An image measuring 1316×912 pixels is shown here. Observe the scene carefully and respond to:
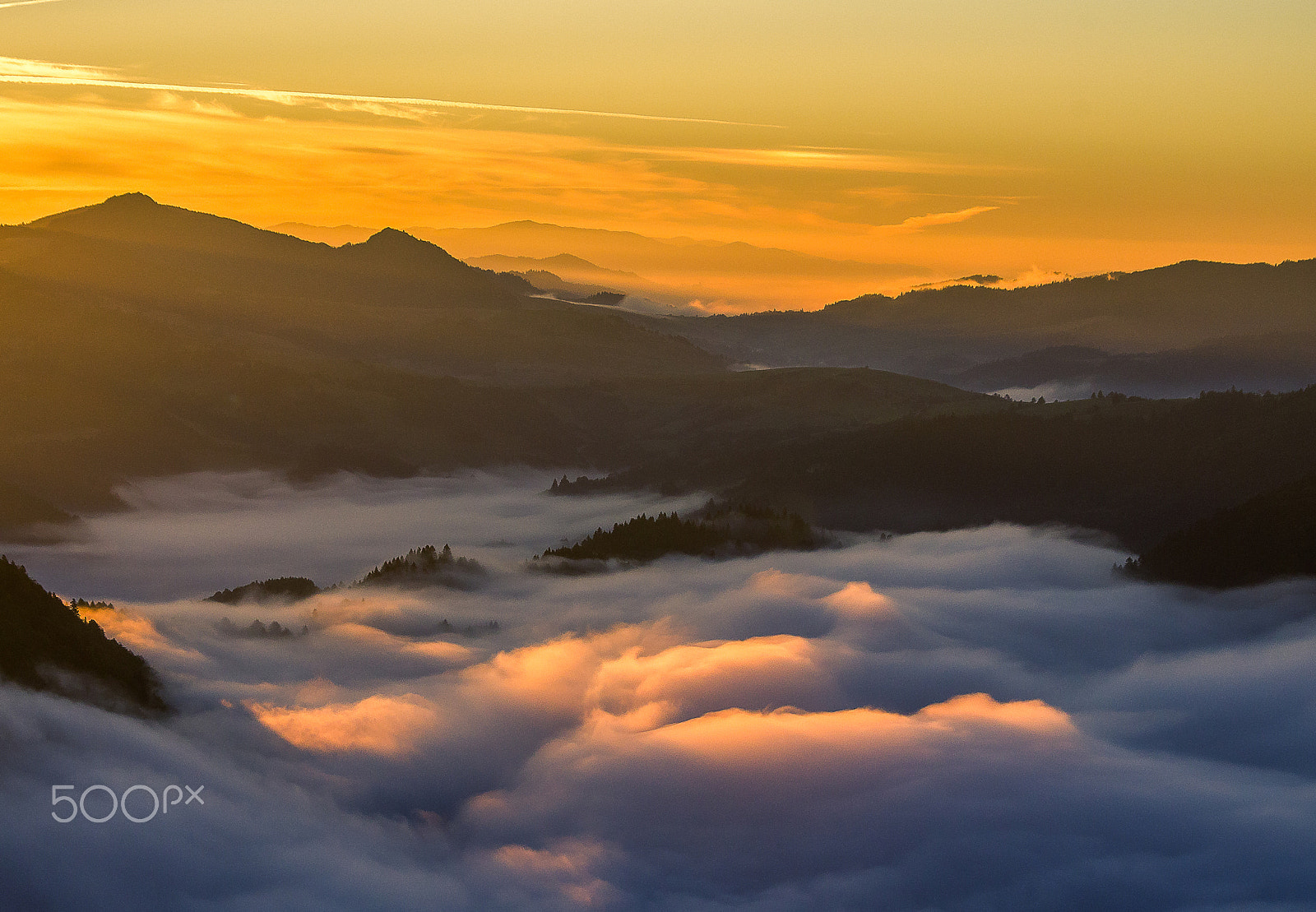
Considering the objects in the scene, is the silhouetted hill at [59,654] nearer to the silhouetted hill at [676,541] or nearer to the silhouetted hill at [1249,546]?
the silhouetted hill at [676,541]

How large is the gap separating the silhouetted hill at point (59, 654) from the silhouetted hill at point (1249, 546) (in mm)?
128092

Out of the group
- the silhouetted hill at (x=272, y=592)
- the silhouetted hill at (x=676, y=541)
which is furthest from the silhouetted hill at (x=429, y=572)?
the silhouetted hill at (x=676, y=541)

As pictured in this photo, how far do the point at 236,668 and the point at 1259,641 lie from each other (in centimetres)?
10285

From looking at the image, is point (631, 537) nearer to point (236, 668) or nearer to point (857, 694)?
point (857, 694)

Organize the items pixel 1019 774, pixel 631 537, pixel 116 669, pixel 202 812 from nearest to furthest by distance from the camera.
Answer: pixel 202 812 → pixel 116 669 → pixel 1019 774 → pixel 631 537

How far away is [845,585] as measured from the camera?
517ft

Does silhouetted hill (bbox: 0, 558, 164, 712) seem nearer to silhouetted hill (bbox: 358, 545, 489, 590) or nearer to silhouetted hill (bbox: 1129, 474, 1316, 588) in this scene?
silhouetted hill (bbox: 358, 545, 489, 590)

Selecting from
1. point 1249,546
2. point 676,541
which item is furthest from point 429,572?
point 1249,546

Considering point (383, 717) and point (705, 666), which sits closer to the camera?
point (383, 717)

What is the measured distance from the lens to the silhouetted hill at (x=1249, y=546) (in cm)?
15455

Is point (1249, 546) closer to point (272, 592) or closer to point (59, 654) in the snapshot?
point (272, 592)

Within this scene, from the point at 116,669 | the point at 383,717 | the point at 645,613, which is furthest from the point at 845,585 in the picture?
the point at 116,669

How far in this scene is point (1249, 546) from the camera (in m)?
162

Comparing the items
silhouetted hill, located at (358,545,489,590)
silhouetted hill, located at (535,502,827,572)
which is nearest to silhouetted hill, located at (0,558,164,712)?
silhouetted hill, located at (358,545,489,590)
